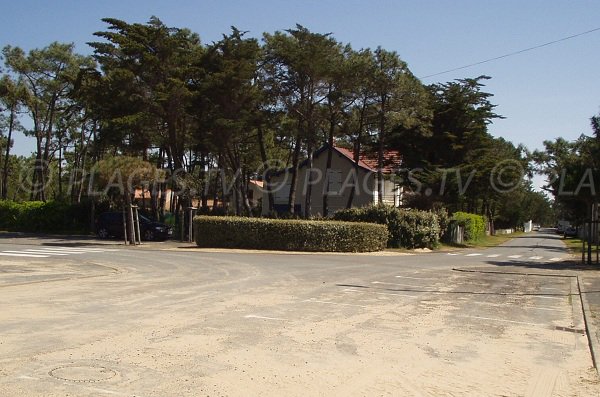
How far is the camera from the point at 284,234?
2938 centimetres

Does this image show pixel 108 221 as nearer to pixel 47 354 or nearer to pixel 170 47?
pixel 170 47

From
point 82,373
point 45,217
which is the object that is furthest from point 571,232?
point 82,373

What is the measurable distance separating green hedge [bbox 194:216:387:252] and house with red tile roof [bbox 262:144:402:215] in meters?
16.6

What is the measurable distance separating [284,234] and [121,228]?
12.3 m

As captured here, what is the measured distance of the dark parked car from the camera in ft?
118

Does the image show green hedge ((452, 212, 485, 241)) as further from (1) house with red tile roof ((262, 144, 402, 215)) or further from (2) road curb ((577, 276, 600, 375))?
(2) road curb ((577, 276, 600, 375))

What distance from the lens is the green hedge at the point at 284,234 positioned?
2934 cm

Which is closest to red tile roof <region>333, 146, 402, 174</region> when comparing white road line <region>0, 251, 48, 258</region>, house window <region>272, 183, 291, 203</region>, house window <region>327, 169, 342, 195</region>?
house window <region>327, 169, 342, 195</region>

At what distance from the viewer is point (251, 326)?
9.34m

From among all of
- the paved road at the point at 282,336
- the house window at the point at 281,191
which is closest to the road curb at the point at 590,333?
the paved road at the point at 282,336

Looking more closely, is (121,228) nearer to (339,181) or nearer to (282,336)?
(339,181)

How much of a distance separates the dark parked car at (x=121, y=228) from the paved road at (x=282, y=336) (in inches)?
751

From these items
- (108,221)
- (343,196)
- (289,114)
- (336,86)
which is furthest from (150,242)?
(343,196)

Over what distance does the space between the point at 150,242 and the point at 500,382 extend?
1196 inches
